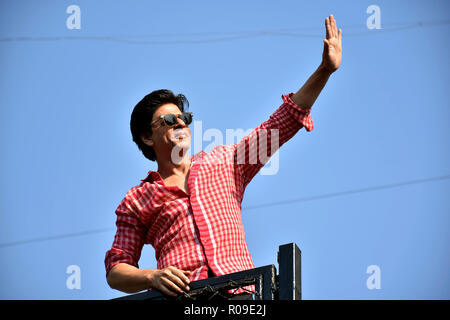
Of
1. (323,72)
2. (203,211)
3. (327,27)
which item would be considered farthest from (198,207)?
(327,27)

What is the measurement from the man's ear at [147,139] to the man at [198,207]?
0.20 m

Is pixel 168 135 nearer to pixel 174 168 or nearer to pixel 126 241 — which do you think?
pixel 174 168

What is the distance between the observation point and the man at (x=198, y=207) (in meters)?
4.50

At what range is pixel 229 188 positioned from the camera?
15.7ft

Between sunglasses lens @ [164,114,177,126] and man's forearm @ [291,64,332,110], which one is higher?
man's forearm @ [291,64,332,110]

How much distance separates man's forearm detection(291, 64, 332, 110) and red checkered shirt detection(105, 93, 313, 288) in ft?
0.14

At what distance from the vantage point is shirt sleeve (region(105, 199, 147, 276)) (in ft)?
15.6

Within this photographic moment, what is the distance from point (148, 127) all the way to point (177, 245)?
3.22 feet

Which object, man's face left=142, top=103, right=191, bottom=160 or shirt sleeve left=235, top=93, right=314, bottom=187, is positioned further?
Answer: man's face left=142, top=103, right=191, bottom=160

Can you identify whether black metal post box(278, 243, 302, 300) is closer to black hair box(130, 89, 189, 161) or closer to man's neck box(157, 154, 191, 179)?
man's neck box(157, 154, 191, 179)

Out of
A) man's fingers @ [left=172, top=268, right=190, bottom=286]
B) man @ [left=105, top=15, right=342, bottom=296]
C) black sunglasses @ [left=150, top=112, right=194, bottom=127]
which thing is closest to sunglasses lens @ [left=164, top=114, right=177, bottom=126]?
black sunglasses @ [left=150, top=112, right=194, bottom=127]

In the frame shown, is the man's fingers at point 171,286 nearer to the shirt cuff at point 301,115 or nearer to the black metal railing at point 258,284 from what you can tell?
the black metal railing at point 258,284
